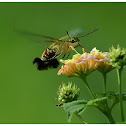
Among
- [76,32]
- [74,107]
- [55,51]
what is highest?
[76,32]

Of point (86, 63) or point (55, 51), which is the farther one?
point (55, 51)

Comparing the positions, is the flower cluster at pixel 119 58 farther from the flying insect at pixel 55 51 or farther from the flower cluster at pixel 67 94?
the flying insect at pixel 55 51

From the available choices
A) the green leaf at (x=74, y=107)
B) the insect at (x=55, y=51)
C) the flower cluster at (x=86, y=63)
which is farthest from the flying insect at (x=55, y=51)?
the green leaf at (x=74, y=107)

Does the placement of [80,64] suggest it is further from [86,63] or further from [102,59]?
[102,59]

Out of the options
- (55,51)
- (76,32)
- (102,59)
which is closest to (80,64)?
(102,59)

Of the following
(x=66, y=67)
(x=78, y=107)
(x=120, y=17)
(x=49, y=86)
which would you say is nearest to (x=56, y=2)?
(x=120, y=17)

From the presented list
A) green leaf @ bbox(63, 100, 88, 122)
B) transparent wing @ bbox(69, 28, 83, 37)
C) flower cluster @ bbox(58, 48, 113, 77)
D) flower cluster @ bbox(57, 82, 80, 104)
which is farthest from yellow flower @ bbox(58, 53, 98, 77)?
transparent wing @ bbox(69, 28, 83, 37)

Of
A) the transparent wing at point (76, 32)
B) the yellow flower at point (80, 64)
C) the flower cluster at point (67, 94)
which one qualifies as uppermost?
the transparent wing at point (76, 32)

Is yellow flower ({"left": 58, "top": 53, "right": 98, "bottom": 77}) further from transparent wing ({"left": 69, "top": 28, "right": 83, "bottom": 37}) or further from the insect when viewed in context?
transparent wing ({"left": 69, "top": 28, "right": 83, "bottom": 37})

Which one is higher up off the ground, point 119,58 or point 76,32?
point 76,32
